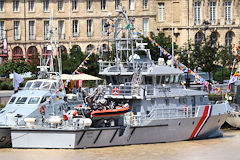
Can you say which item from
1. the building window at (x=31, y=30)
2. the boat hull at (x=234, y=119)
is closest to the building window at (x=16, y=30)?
the building window at (x=31, y=30)

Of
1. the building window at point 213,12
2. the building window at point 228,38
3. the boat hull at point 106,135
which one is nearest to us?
the boat hull at point 106,135

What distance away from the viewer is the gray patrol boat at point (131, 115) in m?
37.5

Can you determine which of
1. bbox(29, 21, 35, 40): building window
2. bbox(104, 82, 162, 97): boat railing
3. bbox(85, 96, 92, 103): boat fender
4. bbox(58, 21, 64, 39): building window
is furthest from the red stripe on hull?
bbox(29, 21, 35, 40): building window

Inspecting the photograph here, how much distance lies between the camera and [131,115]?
39562mm

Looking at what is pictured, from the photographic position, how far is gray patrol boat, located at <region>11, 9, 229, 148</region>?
123ft

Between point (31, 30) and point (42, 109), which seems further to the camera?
point (31, 30)

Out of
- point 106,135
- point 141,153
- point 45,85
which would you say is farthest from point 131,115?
point 45,85

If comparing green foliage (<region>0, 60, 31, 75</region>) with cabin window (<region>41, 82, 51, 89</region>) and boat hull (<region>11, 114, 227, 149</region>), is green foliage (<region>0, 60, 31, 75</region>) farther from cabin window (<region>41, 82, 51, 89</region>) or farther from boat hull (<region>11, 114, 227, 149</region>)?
boat hull (<region>11, 114, 227, 149</region>)

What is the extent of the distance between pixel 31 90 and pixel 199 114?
996cm

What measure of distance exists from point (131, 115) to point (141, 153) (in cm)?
291

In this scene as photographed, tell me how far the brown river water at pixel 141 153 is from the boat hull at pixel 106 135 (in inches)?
12.7

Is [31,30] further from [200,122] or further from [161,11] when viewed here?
[200,122]

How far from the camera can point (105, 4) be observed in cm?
8369

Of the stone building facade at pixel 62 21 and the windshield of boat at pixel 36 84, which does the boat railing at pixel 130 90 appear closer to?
the windshield of boat at pixel 36 84
